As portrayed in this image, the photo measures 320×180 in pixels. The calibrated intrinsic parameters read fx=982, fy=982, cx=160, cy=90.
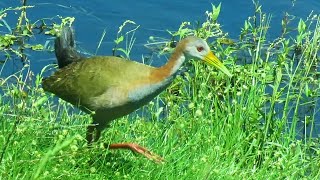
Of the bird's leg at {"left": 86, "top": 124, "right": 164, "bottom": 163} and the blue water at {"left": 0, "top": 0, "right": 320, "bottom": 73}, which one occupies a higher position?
the blue water at {"left": 0, "top": 0, "right": 320, "bottom": 73}

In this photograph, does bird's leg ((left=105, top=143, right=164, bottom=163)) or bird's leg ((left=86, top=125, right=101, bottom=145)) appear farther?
bird's leg ((left=86, top=125, right=101, bottom=145))

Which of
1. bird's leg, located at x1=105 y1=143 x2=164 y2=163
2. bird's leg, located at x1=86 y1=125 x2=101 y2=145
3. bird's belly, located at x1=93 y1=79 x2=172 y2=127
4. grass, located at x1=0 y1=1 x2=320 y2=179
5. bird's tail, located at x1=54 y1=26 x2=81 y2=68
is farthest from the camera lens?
bird's tail, located at x1=54 y1=26 x2=81 y2=68

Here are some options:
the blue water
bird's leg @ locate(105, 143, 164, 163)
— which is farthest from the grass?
the blue water

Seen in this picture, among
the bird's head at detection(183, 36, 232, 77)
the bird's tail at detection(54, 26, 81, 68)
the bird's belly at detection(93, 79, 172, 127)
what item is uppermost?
the bird's head at detection(183, 36, 232, 77)

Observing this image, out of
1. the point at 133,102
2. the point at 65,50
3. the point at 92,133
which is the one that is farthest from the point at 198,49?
the point at 65,50

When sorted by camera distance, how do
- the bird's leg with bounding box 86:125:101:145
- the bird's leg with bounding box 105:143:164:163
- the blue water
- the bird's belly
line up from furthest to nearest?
1. the blue water
2. the bird's leg with bounding box 86:125:101:145
3. the bird's belly
4. the bird's leg with bounding box 105:143:164:163

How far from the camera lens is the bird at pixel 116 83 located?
651 centimetres

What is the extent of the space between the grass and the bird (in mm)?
142

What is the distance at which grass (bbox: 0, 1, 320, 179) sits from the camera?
5.88 m

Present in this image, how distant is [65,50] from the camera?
7250 millimetres

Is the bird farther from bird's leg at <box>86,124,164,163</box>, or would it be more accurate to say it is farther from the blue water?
the blue water

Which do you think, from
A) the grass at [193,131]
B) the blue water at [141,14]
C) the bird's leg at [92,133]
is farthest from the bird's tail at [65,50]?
the blue water at [141,14]

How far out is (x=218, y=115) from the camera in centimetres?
731

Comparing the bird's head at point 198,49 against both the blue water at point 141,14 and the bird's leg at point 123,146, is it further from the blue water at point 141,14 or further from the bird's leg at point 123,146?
the blue water at point 141,14
